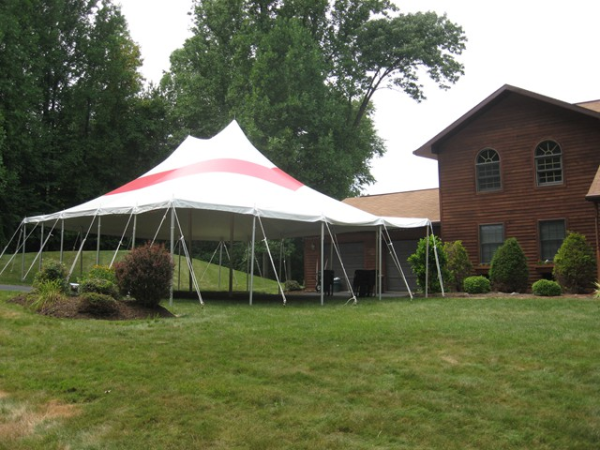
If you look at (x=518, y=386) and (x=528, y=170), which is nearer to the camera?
(x=518, y=386)

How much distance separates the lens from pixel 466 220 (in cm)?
1773

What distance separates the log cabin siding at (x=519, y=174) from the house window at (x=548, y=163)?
14 centimetres

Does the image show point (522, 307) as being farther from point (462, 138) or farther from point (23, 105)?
point (23, 105)

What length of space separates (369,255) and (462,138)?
5147 millimetres

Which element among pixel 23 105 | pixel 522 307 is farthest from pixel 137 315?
pixel 23 105

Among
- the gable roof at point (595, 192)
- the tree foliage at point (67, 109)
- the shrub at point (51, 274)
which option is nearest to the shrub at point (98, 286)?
the shrub at point (51, 274)

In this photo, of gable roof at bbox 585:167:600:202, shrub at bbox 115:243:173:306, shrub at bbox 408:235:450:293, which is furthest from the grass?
gable roof at bbox 585:167:600:202

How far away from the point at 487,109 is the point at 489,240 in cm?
378

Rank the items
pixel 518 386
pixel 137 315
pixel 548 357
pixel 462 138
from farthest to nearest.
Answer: pixel 462 138, pixel 137 315, pixel 548 357, pixel 518 386

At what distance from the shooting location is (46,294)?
32.4ft

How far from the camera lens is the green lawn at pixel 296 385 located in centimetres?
425

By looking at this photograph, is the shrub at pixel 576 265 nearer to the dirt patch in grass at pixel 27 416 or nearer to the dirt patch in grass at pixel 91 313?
the dirt patch in grass at pixel 91 313

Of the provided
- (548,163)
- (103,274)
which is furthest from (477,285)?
(103,274)

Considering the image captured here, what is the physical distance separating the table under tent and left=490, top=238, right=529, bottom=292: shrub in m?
1.63
